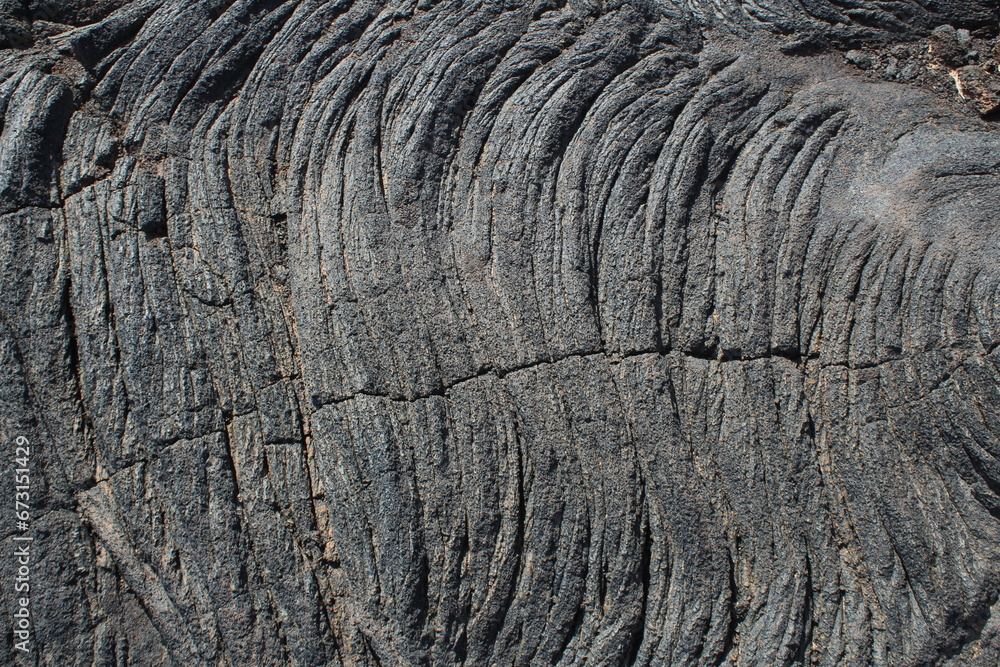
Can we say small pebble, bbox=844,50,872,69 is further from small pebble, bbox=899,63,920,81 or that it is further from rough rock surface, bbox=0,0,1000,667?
rough rock surface, bbox=0,0,1000,667

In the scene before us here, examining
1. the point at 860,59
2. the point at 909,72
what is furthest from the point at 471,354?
the point at 909,72

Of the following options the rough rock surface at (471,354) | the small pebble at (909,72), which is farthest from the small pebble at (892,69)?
the rough rock surface at (471,354)

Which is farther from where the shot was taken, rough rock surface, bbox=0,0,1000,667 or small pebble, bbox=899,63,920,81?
small pebble, bbox=899,63,920,81

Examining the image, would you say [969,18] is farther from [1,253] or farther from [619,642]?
[1,253]

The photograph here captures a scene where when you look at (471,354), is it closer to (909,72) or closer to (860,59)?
(860,59)

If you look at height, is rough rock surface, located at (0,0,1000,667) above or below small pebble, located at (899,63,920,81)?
below

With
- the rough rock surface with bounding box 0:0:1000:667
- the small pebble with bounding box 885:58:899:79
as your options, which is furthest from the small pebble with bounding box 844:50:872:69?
the rough rock surface with bounding box 0:0:1000:667

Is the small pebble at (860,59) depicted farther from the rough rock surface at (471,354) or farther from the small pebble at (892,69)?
the rough rock surface at (471,354)

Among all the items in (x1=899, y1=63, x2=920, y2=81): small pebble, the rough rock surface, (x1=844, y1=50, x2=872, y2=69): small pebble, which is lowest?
the rough rock surface
